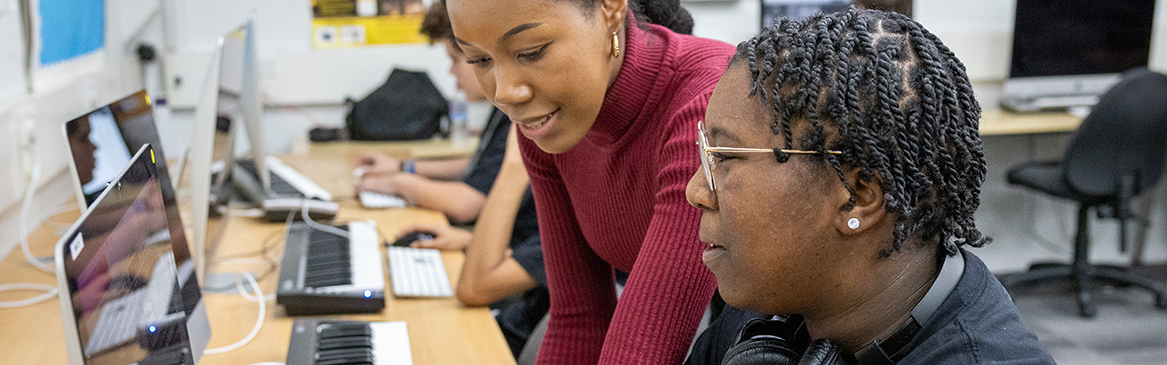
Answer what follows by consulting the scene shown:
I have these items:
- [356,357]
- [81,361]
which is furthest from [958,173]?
[356,357]

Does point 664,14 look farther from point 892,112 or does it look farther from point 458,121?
point 458,121

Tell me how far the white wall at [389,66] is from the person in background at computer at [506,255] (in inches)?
64.4

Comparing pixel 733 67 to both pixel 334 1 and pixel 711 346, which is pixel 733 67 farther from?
pixel 334 1

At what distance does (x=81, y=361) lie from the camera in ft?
2.03

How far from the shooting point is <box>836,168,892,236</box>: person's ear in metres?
0.66

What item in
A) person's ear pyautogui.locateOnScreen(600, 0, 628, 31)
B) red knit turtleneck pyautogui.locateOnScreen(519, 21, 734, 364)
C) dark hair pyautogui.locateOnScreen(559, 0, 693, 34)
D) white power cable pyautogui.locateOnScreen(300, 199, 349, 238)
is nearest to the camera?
red knit turtleneck pyautogui.locateOnScreen(519, 21, 734, 364)

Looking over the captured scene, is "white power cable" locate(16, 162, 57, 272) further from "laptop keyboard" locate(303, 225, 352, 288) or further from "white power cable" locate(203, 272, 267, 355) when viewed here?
"laptop keyboard" locate(303, 225, 352, 288)

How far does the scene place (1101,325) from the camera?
118 inches

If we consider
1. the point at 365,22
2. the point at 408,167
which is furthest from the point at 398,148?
the point at 365,22

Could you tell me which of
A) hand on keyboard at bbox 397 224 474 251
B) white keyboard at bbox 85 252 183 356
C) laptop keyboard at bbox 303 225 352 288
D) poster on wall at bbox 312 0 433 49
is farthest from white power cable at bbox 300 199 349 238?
poster on wall at bbox 312 0 433 49

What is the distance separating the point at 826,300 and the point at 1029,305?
2.89 metres

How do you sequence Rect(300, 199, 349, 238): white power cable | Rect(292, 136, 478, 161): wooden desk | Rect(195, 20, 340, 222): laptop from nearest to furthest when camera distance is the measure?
Rect(195, 20, 340, 222): laptop < Rect(300, 199, 349, 238): white power cable < Rect(292, 136, 478, 161): wooden desk

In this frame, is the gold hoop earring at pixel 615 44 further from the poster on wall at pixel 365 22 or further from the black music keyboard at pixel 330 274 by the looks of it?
the poster on wall at pixel 365 22

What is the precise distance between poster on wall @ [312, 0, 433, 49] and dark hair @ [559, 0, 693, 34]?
91.1 inches
